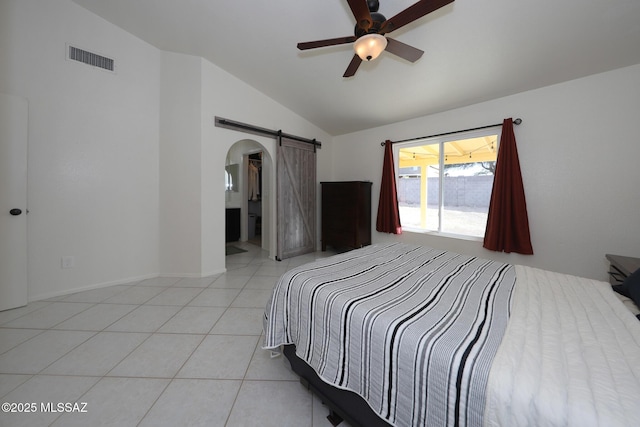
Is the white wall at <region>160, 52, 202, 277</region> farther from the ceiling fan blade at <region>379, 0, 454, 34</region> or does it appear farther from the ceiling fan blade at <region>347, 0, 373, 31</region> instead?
the ceiling fan blade at <region>379, 0, 454, 34</region>

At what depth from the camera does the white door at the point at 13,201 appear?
2087 millimetres

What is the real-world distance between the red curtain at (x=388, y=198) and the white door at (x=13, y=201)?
4.29m

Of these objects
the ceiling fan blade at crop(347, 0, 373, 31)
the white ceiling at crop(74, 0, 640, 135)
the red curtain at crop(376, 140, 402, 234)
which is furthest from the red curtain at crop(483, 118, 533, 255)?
the ceiling fan blade at crop(347, 0, 373, 31)

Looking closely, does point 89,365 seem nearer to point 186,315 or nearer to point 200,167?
point 186,315

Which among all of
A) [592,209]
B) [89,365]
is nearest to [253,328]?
[89,365]

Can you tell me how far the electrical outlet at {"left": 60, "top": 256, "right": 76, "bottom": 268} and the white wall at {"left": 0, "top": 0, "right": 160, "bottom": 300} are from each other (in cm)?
3

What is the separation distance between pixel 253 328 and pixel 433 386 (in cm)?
157

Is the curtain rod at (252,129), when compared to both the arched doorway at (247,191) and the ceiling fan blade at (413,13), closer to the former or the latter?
the arched doorway at (247,191)

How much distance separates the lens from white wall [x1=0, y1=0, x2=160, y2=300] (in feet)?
7.39

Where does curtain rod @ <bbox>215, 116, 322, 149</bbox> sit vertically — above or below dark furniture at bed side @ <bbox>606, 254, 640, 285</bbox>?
above

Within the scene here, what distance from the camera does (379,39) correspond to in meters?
1.62

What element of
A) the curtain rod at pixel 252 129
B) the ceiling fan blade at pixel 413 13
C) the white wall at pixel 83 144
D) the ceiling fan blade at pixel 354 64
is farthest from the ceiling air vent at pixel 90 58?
the ceiling fan blade at pixel 413 13

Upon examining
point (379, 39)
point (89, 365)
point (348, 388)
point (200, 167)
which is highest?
point (379, 39)

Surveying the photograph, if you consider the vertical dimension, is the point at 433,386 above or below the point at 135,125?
below
